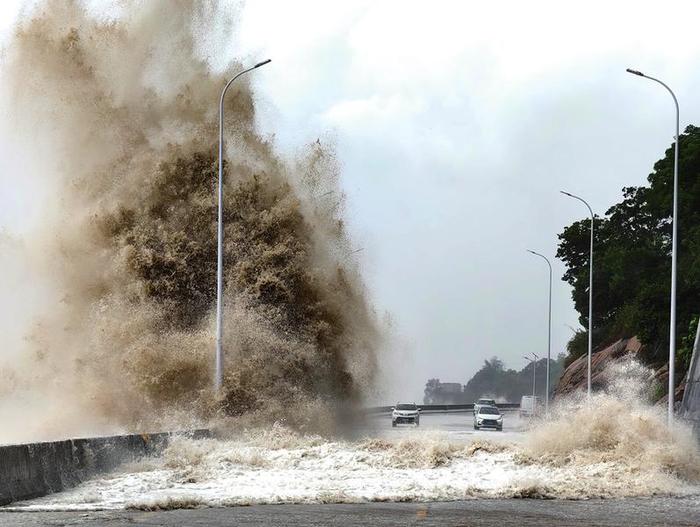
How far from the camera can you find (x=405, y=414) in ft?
191

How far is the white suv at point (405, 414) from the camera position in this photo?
190 feet

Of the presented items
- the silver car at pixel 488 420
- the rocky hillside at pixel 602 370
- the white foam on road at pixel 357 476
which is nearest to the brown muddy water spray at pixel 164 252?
the white foam on road at pixel 357 476

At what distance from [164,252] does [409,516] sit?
1851 centimetres

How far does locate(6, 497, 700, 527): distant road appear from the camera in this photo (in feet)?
42.0

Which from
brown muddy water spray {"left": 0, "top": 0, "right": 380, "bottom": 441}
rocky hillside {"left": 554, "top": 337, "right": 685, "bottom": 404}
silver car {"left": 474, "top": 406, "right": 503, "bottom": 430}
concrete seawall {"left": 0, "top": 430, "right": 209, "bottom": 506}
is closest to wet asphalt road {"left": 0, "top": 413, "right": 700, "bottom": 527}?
concrete seawall {"left": 0, "top": 430, "right": 209, "bottom": 506}

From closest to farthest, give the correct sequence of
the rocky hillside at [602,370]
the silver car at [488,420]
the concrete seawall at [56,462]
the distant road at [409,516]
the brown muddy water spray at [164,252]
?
1. the distant road at [409,516]
2. the concrete seawall at [56,462]
3. the brown muddy water spray at [164,252]
4. the silver car at [488,420]
5. the rocky hillside at [602,370]

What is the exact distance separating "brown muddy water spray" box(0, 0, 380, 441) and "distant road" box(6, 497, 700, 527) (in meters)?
13.6

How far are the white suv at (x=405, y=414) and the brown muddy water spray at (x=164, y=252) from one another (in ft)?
78.2

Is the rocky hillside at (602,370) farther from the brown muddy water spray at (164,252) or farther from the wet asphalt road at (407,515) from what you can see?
the wet asphalt road at (407,515)

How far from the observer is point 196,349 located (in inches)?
1165

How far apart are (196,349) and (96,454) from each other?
38.2ft

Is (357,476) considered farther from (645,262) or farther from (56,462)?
(645,262)

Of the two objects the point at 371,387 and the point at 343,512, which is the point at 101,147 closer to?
the point at 371,387

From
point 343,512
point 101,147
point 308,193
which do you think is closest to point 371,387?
point 308,193
